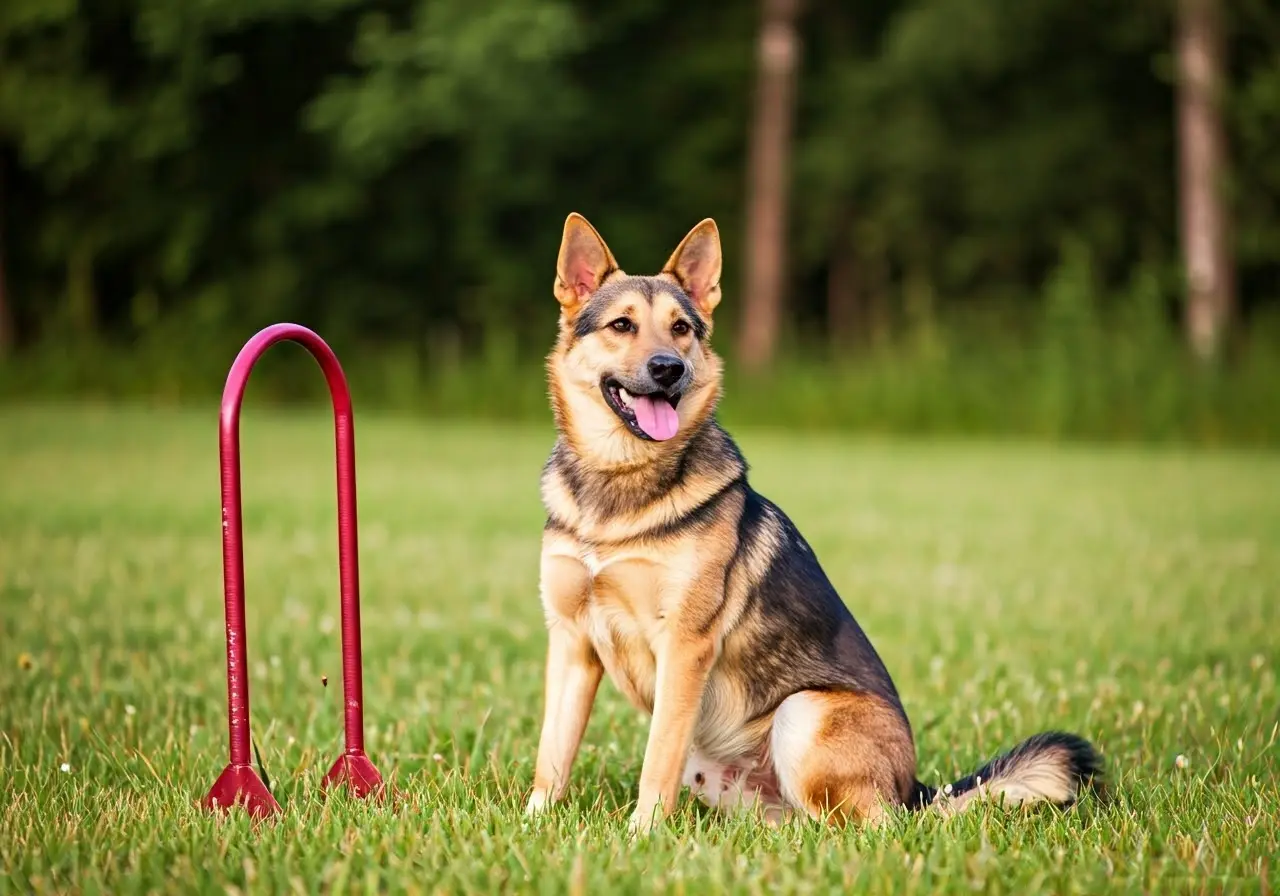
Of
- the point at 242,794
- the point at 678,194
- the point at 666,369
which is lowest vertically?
the point at 242,794

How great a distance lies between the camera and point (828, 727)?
373 centimetres

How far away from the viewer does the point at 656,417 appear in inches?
155

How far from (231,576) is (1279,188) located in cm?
2346

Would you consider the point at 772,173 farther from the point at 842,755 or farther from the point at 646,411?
the point at 842,755

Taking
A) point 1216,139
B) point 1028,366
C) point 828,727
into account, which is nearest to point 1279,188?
point 1216,139

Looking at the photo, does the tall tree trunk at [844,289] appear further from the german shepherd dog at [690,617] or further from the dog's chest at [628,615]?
the dog's chest at [628,615]

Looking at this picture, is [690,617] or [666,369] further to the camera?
[666,369]

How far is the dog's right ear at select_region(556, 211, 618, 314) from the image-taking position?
4145mm

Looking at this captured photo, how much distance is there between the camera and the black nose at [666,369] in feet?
12.7

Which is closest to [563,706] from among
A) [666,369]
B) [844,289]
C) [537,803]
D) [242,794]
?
[537,803]

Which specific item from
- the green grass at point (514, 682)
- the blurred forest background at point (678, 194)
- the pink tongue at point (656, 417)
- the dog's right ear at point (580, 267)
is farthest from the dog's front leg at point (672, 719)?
the blurred forest background at point (678, 194)

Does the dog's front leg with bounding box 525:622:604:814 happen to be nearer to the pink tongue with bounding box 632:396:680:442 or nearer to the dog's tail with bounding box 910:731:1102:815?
the pink tongue with bounding box 632:396:680:442

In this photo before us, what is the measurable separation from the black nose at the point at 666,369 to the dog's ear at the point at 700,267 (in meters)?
0.46

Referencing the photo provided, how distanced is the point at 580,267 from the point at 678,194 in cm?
2655
